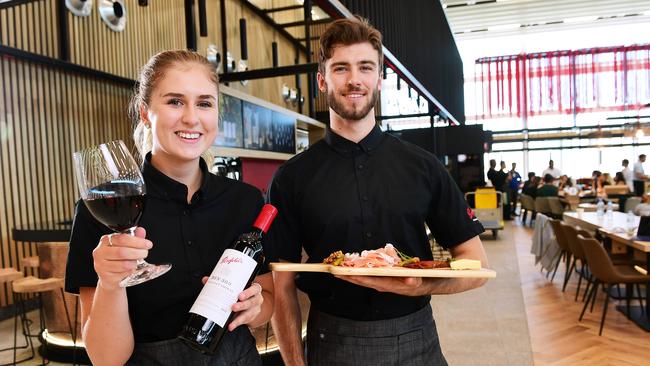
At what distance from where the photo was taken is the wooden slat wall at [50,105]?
5.48m

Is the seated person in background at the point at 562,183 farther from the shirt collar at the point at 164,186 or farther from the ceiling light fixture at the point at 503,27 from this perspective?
the shirt collar at the point at 164,186

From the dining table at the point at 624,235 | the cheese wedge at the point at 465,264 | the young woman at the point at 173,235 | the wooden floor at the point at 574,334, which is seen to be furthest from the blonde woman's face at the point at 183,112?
the dining table at the point at 624,235

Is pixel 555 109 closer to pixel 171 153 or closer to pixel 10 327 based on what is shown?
pixel 10 327

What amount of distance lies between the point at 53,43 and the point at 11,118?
1084mm

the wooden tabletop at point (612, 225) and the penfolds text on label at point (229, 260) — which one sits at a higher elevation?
the penfolds text on label at point (229, 260)

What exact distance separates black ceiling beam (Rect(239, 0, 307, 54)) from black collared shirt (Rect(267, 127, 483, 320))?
32.4 feet

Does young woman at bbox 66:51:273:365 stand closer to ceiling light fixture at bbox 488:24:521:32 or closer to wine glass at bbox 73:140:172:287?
wine glass at bbox 73:140:172:287

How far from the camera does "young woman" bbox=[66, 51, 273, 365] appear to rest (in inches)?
41.1

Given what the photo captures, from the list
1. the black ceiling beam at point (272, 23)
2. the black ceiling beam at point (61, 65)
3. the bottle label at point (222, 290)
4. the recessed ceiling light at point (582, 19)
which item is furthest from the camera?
the recessed ceiling light at point (582, 19)

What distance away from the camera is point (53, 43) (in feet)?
19.4

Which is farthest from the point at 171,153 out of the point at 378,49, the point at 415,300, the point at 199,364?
the point at 415,300

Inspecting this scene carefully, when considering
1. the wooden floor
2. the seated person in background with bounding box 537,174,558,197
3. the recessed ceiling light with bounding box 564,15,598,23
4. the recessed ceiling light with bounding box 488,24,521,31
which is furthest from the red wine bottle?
the recessed ceiling light with bounding box 564,15,598,23

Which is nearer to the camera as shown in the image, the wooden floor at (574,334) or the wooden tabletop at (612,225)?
the wooden floor at (574,334)

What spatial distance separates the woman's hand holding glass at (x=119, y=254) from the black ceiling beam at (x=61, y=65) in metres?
5.51
